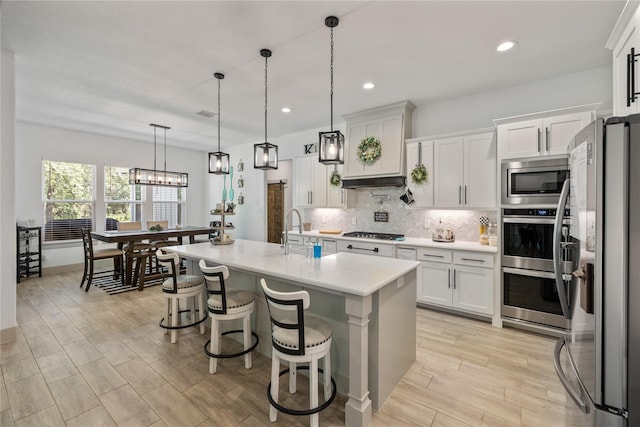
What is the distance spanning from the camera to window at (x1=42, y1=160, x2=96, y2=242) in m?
5.76

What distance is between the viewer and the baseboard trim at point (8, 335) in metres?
2.87

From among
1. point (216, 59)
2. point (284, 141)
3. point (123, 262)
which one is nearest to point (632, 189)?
point (216, 59)

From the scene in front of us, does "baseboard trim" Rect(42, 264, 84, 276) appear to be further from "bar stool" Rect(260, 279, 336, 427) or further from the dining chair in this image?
"bar stool" Rect(260, 279, 336, 427)

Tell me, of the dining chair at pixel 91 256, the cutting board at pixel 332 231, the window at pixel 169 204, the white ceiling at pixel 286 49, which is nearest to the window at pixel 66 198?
the window at pixel 169 204

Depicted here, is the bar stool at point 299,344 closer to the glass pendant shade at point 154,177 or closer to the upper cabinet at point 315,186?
the upper cabinet at point 315,186

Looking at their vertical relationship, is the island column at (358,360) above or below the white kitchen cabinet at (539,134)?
below

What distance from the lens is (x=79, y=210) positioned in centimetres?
615

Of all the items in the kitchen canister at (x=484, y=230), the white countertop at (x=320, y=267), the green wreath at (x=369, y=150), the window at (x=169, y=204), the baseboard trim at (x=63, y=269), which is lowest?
the baseboard trim at (x=63, y=269)

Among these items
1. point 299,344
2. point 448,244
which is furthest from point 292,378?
point 448,244

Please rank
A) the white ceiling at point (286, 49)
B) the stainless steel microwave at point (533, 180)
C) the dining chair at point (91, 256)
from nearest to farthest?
the white ceiling at point (286, 49)
the stainless steel microwave at point (533, 180)
the dining chair at point (91, 256)

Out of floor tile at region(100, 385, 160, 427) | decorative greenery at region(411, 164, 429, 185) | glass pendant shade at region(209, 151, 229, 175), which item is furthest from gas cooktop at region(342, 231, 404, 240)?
floor tile at region(100, 385, 160, 427)

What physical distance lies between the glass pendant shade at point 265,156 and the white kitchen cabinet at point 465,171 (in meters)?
2.36

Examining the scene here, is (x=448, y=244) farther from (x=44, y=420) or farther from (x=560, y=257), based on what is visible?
(x=44, y=420)

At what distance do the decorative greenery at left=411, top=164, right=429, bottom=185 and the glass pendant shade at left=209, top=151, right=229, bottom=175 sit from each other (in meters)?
2.67
